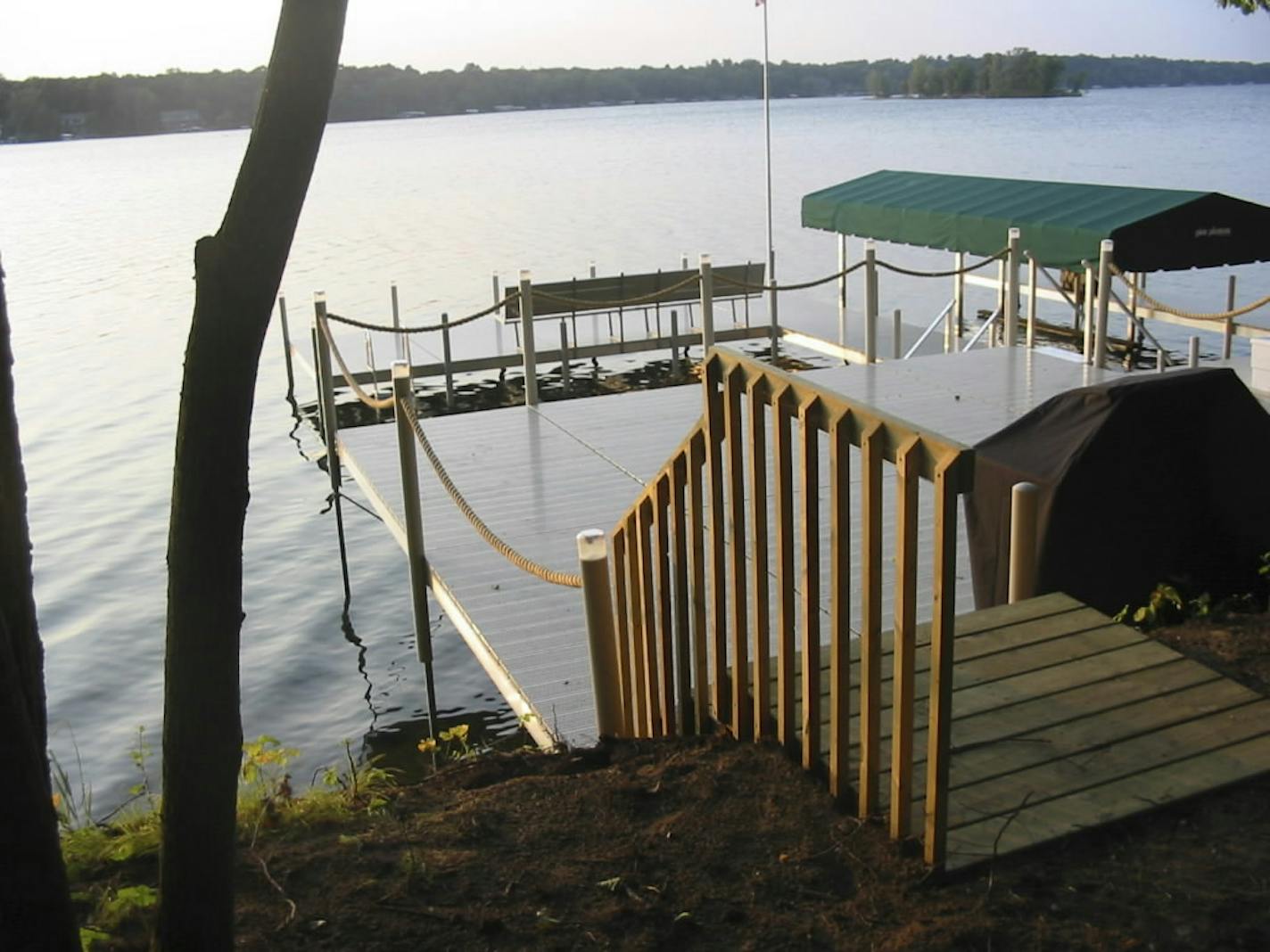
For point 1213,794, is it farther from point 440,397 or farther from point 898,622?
point 440,397

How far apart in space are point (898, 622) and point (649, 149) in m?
103

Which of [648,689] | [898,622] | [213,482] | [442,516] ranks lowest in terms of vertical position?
[442,516]

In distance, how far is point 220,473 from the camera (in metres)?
2.69

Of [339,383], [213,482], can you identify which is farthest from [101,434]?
[213,482]

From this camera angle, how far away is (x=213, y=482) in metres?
2.69

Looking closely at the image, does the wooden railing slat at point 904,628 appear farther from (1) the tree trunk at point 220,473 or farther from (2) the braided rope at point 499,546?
(2) the braided rope at point 499,546

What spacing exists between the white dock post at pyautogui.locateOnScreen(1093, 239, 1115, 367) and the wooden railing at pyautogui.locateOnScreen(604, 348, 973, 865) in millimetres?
9125

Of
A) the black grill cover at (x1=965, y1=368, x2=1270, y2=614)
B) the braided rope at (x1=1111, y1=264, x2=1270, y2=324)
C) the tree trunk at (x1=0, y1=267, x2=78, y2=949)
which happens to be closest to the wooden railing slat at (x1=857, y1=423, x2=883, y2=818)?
the tree trunk at (x1=0, y1=267, x2=78, y2=949)

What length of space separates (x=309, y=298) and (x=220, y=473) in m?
30.4

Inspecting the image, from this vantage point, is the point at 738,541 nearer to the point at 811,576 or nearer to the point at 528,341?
the point at 811,576

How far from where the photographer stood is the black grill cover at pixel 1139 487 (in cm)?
572

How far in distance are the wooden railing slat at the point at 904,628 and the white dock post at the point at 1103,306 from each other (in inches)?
404

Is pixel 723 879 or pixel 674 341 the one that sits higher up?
pixel 723 879

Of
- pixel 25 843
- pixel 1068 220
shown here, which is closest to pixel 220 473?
pixel 25 843
